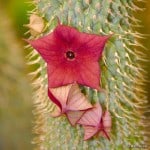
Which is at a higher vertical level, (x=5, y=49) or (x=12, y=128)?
(x=5, y=49)

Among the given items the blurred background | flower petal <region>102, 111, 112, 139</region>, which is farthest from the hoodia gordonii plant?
the blurred background

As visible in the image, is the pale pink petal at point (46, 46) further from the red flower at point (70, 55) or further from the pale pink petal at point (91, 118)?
the pale pink petal at point (91, 118)

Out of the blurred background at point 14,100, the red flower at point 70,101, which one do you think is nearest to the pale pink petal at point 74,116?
the red flower at point 70,101

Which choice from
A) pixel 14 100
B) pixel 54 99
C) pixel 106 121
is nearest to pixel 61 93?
pixel 54 99

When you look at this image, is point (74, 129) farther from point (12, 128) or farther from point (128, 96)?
point (12, 128)

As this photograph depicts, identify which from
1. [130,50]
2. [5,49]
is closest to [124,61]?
[130,50]

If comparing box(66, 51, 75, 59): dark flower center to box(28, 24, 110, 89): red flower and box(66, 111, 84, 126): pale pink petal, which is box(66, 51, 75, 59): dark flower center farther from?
box(66, 111, 84, 126): pale pink petal

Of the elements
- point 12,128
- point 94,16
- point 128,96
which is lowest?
point 12,128

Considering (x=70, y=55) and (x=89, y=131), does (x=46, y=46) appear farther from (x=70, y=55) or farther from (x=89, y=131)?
(x=89, y=131)
